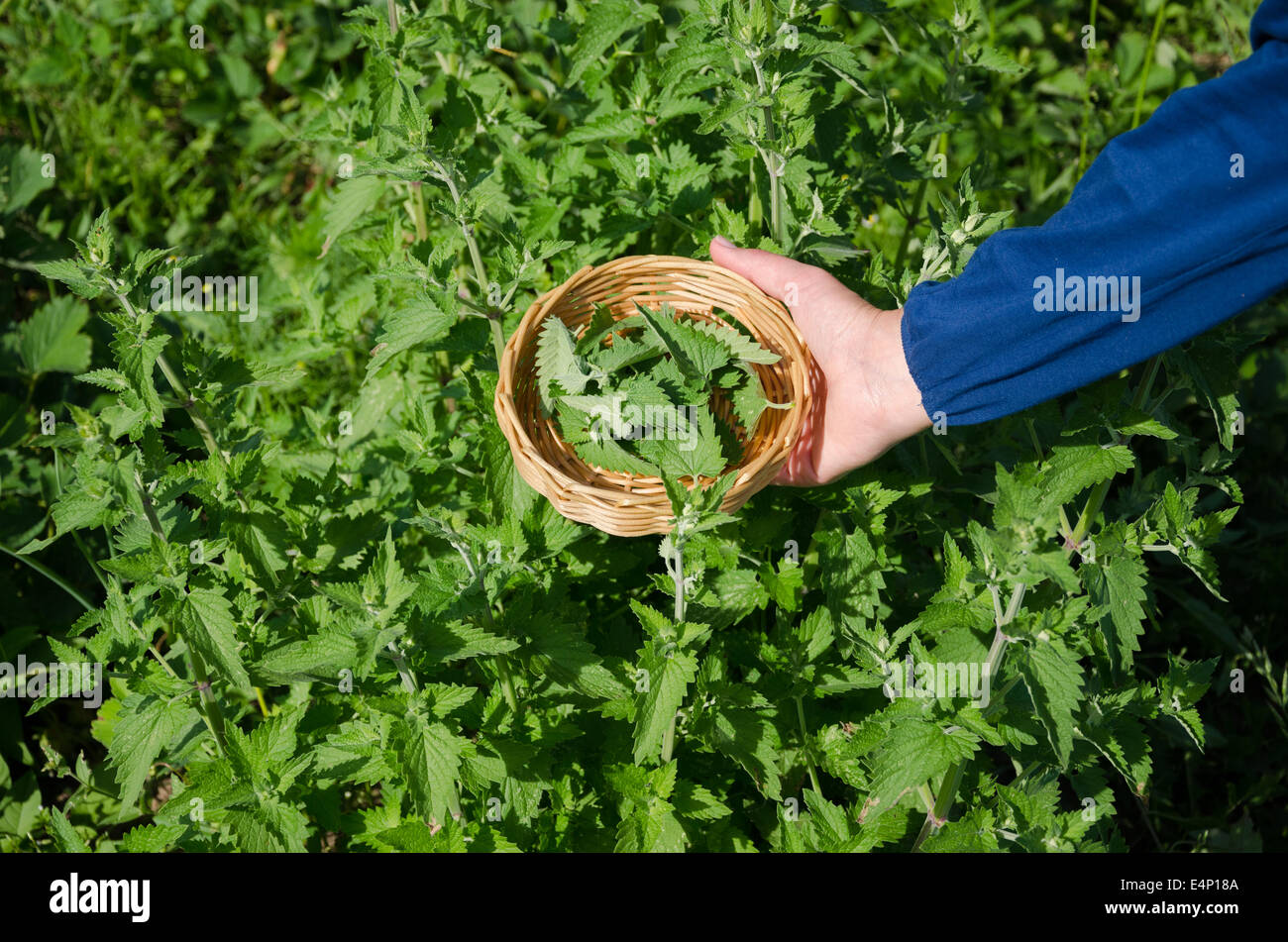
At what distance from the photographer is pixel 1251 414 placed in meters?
3.58

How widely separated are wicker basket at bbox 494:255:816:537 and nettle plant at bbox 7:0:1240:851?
0.08 meters

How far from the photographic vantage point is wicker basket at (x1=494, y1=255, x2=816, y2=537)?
7.06 ft

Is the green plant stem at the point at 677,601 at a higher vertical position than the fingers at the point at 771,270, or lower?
lower

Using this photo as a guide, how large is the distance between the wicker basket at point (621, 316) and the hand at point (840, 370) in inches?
1.7

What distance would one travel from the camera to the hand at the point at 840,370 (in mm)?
2211

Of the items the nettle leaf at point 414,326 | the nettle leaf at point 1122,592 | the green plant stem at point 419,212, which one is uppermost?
the green plant stem at point 419,212

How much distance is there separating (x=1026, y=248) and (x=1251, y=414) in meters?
2.16

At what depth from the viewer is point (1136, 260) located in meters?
1.85

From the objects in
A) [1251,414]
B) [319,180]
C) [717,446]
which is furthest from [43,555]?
[1251,414]

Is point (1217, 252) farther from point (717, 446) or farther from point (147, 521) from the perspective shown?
point (147, 521)

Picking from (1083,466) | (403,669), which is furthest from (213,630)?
(1083,466)

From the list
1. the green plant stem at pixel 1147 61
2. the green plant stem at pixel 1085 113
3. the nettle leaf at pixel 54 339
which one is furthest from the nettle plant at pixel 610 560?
the green plant stem at pixel 1085 113

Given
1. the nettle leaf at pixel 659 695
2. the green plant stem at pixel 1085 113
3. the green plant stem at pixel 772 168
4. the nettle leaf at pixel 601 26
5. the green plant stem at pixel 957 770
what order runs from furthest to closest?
the green plant stem at pixel 1085 113 → the nettle leaf at pixel 601 26 → the green plant stem at pixel 772 168 → the nettle leaf at pixel 659 695 → the green plant stem at pixel 957 770

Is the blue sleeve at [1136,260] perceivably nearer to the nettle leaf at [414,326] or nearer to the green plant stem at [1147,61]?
the nettle leaf at [414,326]
